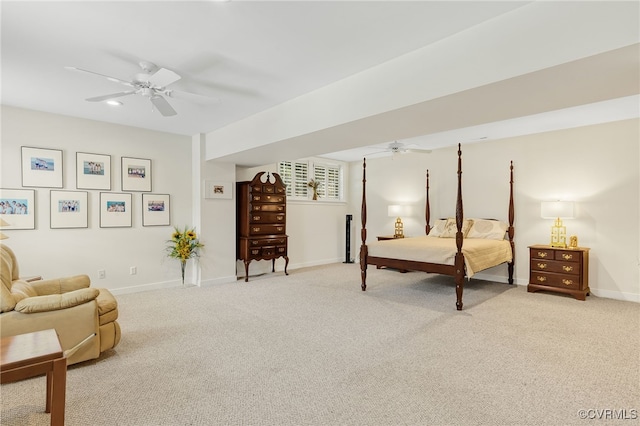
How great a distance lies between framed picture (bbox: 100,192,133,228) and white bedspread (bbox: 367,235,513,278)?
386cm

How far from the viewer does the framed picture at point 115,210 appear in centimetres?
486

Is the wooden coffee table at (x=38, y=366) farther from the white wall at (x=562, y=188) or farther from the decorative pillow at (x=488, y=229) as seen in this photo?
the white wall at (x=562, y=188)

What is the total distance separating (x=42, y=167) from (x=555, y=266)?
24.2ft

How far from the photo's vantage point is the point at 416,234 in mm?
7215

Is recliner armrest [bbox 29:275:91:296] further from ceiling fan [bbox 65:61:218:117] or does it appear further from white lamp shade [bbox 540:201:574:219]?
white lamp shade [bbox 540:201:574:219]

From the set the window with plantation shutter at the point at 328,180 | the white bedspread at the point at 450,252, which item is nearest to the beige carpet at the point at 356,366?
the white bedspread at the point at 450,252

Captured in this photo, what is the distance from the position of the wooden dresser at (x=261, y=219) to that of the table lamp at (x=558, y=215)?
442cm

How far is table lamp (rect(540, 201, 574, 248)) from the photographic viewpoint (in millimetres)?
4855

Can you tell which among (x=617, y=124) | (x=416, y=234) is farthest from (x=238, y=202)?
(x=617, y=124)

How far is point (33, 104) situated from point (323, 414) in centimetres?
491

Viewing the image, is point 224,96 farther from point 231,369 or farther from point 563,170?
point 563,170

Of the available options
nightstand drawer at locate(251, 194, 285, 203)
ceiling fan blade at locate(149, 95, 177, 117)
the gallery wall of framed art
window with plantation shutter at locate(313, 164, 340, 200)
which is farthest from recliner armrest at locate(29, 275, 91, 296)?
window with plantation shutter at locate(313, 164, 340, 200)

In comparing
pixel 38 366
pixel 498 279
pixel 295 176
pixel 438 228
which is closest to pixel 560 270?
pixel 498 279

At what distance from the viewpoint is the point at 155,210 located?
5.38 m
